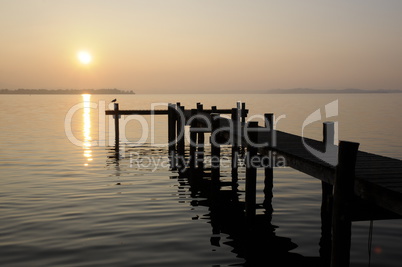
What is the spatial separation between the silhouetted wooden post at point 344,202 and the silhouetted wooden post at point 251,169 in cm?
395

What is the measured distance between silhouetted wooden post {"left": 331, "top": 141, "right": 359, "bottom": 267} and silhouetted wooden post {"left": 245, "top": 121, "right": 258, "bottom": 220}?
3952 millimetres

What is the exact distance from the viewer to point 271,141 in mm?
10773

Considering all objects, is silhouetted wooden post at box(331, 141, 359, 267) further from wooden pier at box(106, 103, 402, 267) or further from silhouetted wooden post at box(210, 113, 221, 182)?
silhouetted wooden post at box(210, 113, 221, 182)

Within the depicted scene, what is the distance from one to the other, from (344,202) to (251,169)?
4087 mm

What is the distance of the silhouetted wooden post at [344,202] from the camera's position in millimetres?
6199

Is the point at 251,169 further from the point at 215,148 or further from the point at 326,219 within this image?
the point at 215,148

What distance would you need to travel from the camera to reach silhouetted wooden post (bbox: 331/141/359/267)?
20.3ft

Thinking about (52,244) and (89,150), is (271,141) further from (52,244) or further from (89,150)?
(89,150)

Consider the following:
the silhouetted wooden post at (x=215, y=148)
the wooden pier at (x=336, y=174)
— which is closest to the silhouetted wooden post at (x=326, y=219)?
the wooden pier at (x=336, y=174)

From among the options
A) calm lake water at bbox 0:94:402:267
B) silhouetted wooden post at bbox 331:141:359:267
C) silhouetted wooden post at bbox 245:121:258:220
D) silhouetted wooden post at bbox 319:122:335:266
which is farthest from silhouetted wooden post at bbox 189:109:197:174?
silhouetted wooden post at bbox 331:141:359:267

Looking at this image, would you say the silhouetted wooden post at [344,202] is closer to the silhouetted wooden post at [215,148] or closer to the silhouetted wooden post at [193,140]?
the silhouetted wooden post at [215,148]

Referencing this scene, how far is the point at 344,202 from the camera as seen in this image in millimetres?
6242

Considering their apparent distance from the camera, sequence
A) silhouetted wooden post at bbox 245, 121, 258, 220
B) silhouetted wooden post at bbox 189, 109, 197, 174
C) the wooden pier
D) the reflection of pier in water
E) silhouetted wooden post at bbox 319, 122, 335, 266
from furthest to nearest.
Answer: silhouetted wooden post at bbox 189, 109, 197, 174
silhouetted wooden post at bbox 245, 121, 258, 220
silhouetted wooden post at bbox 319, 122, 335, 266
the reflection of pier in water
the wooden pier

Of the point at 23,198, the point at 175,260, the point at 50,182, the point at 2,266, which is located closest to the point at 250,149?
the point at 175,260
